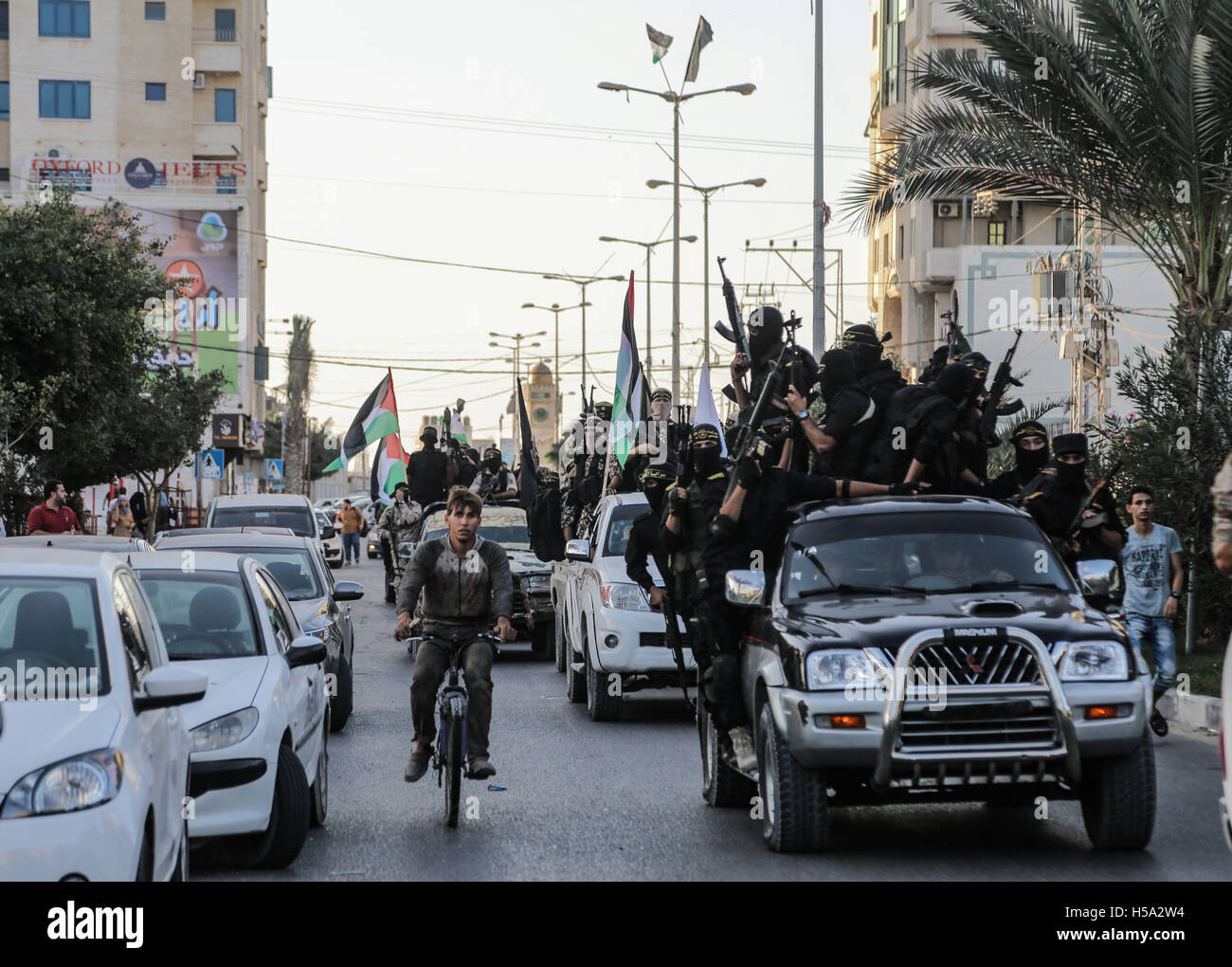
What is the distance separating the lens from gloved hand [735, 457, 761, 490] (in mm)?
9508

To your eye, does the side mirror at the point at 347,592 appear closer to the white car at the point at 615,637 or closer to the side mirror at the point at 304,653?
the white car at the point at 615,637

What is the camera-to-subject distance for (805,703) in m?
7.93

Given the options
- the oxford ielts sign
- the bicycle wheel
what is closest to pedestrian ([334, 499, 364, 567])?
the oxford ielts sign

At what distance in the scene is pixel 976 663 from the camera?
25.9ft

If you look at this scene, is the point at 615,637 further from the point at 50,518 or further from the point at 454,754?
the point at 50,518

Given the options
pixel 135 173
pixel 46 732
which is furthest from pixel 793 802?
pixel 135 173

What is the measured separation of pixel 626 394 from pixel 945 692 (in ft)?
51.0

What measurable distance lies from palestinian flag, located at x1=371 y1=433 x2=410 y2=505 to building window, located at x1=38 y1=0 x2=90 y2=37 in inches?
2037

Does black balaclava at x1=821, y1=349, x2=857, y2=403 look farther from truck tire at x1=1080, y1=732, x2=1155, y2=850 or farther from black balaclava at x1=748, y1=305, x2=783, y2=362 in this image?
truck tire at x1=1080, y1=732, x2=1155, y2=850

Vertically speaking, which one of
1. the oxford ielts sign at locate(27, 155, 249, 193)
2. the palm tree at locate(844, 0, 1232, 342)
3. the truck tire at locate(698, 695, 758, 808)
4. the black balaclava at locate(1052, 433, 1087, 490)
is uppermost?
the oxford ielts sign at locate(27, 155, 249, 193)

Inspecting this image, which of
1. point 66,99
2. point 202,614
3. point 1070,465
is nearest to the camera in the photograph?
point 202,614
